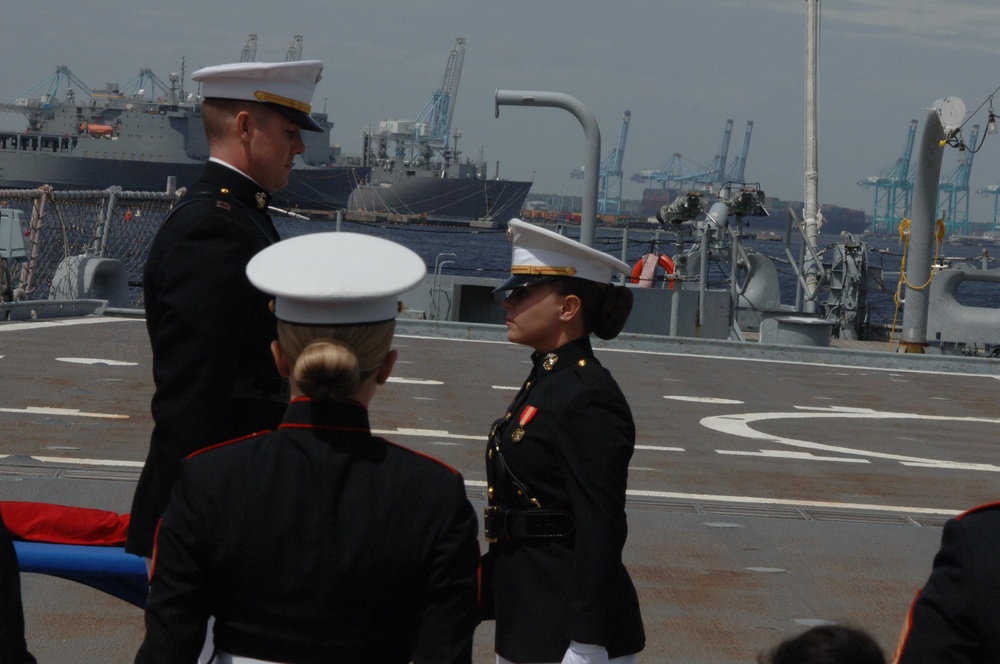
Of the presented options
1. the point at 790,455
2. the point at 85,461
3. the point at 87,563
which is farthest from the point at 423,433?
the point at 87,563

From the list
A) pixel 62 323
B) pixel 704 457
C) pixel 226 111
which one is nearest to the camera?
pixel 226 111

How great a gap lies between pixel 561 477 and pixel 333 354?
0.88 m

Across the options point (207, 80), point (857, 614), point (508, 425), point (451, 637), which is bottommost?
point (857, 614)

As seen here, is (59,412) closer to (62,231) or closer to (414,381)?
(414,381)

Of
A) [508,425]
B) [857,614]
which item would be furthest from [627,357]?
[508,425]

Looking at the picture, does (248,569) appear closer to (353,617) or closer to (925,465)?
(353,617)

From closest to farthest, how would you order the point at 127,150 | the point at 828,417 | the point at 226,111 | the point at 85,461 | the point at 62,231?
1. the point at 226,111
2. the point at 85,461
3. the point at 828,417
4. the point at 62,231
5. the point at 127,150

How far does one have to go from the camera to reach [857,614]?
219 inches

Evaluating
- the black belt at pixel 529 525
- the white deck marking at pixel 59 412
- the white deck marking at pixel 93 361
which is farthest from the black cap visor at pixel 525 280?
the white deck marking at pixel 93 361

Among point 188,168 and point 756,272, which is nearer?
point 756,272

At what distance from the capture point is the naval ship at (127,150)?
9012cm

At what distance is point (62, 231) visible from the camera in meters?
15.4

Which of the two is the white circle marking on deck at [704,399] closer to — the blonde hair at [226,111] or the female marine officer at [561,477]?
the female marine officer at [561,477]

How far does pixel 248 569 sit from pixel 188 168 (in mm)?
91728
